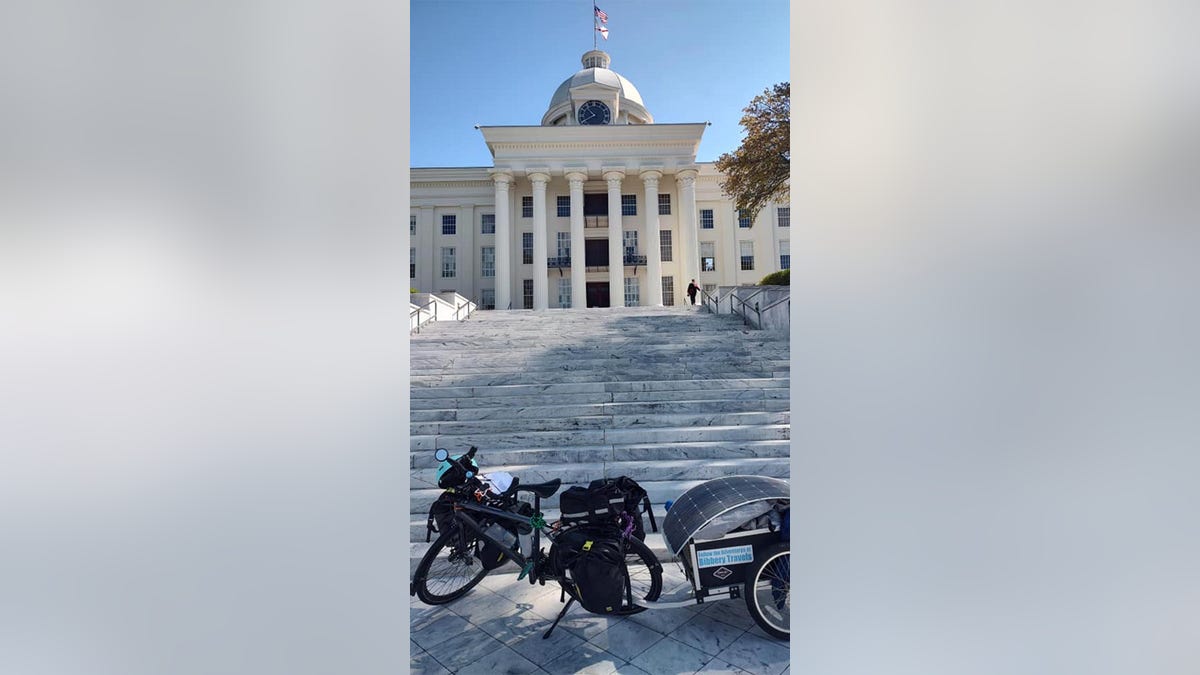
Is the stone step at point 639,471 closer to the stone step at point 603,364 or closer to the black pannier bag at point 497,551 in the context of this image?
the black pannier bag at point 497,551

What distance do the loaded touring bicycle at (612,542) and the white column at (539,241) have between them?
24.9m

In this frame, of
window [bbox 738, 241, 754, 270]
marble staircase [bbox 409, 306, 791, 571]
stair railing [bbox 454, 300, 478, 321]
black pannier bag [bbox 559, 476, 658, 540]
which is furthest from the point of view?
window [bbox 738, 241, 754, 270]

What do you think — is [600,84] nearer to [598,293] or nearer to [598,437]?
[598,293]

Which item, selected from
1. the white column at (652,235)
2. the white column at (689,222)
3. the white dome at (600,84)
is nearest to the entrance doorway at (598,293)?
the white column at (652,235)

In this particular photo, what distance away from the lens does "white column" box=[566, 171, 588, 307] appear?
93.9 ft

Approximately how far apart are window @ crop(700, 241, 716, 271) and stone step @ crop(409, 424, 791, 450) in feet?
89.8

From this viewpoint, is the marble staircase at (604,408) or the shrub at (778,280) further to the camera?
the shrub at (778,280)

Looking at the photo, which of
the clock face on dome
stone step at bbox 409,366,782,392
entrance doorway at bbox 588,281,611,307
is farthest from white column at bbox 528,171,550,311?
stone step at bbox 409,366,782,392

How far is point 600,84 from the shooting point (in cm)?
3462

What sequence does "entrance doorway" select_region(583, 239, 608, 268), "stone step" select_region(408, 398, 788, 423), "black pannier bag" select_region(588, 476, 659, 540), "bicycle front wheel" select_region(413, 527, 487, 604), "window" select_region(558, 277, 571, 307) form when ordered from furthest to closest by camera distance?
"entrance doorway" select_region(583, 239, 608, 268)
"window" select_region(558, 277, 571, 307)
"stone step" select_region(408, 398, 788, 423)
"bicycle front wheel" select_region(413, 527, 487, 604)
"black pannier bag" select_region(588, 476, 659, 540)

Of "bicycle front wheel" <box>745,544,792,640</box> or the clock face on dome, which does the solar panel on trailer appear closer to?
"bicycle front wheel" <box>745,544,792,640</box>

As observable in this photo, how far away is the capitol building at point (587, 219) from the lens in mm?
→ 28672

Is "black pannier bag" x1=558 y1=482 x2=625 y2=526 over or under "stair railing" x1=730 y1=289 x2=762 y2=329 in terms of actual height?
under
